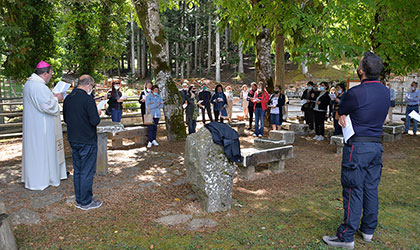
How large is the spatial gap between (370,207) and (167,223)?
263cm

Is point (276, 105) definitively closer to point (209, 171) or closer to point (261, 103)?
point (261, 103)

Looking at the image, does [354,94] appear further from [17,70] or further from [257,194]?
[17,70]

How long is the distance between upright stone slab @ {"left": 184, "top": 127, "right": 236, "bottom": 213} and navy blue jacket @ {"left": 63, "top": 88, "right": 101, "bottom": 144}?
1516 millimetres

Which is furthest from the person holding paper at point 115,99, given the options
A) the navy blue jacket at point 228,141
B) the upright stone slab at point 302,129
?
the upright stone slab at point 302,129

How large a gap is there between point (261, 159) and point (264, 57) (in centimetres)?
629

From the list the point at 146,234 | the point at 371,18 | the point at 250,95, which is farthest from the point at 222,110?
the point at 146,234

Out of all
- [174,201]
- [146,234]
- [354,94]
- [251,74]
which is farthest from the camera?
[251,74]

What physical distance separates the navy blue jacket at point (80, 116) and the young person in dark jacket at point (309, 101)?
353 inches

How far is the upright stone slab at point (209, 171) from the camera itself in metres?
4.69

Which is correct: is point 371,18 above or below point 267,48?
above

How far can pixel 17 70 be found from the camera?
436 inches

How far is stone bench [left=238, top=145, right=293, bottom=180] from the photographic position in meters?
6.46

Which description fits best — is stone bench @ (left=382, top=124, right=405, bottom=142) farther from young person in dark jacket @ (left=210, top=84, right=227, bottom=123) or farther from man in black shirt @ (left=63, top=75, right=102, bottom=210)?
man in black shirt @ (left=63, top=75, right=102, bottom=210)

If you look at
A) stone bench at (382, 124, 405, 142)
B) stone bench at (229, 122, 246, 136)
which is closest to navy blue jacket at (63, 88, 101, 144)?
stone bench at (229, 122, 246, 136)
